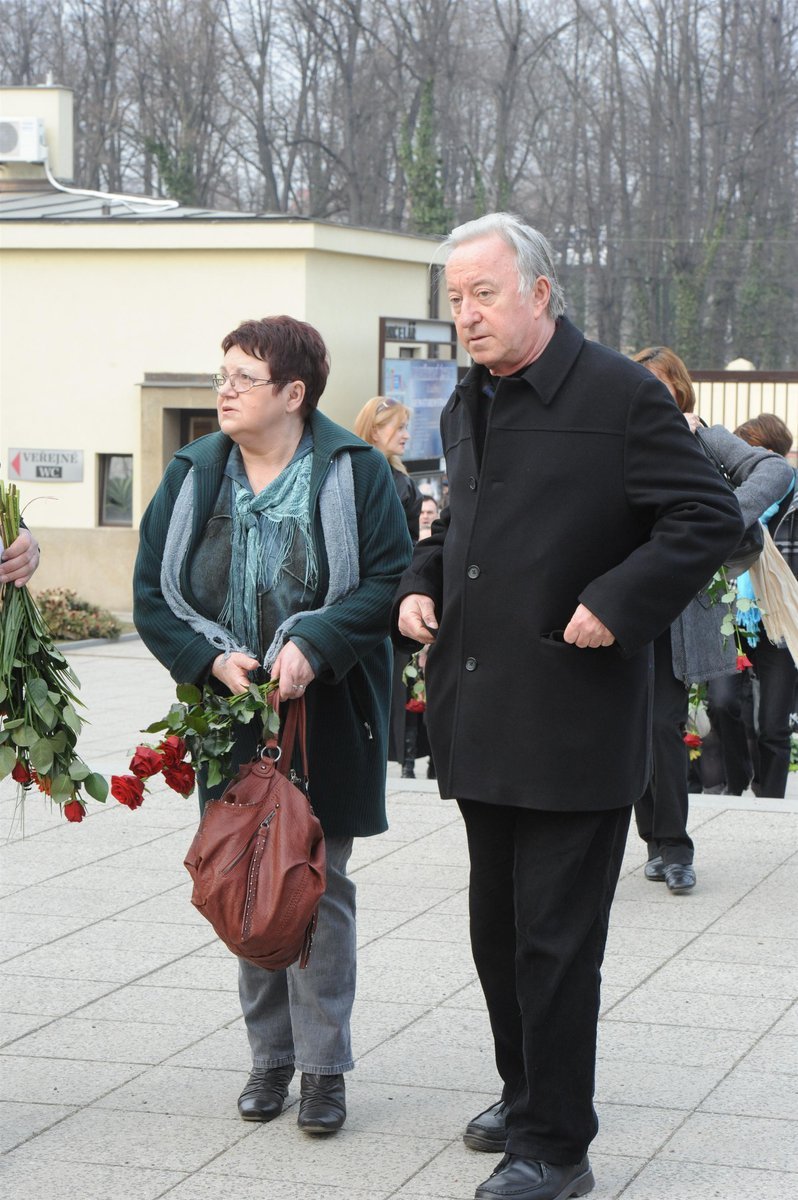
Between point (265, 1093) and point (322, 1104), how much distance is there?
0.57 feet

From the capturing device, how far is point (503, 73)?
45.5 metres

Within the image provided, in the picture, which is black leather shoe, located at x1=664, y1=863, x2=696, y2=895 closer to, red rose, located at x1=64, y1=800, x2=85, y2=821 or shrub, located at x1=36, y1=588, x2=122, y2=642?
red rose, located at x1=64, y1=800, x2=85, y2=821

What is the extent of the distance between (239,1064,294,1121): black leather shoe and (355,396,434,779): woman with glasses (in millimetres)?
4675

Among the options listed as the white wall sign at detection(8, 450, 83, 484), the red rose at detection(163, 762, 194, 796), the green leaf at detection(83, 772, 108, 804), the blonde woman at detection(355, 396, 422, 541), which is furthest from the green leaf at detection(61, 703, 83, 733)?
the white wall sign at detection(8, 450, 83, 484)

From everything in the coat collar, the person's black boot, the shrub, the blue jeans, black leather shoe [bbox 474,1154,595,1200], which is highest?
the coat collar

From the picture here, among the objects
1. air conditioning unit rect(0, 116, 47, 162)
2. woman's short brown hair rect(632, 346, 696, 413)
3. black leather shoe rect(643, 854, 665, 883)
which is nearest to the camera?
woman's short brown hair rect(632, 346, 696, 413)

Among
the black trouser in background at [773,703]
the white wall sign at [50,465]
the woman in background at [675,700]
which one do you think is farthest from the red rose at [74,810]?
the white wall sign at [50,465]

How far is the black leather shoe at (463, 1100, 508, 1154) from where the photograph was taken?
162 inches

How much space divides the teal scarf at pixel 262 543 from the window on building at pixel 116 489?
15.8 m

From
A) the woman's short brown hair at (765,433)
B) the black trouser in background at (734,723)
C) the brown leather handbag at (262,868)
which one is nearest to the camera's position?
the brown leather handbag at (262,868)

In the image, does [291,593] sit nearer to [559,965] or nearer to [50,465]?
[559,965]

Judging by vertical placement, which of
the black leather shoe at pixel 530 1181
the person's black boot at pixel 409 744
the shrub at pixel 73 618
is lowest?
the shrub at pixel 73 618

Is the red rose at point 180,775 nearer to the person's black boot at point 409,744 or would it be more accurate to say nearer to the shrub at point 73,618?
the person's black boot at point 409,744

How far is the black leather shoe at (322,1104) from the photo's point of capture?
4195 mm
